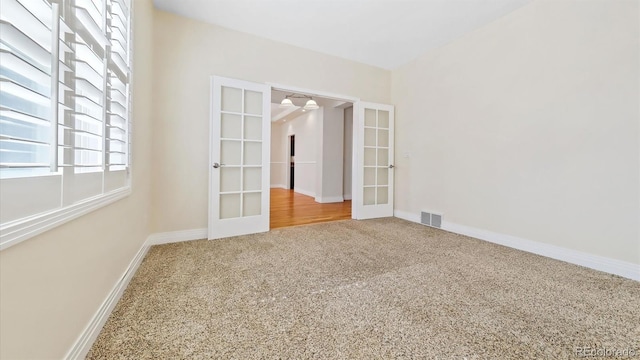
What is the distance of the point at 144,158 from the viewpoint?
230 centimetres

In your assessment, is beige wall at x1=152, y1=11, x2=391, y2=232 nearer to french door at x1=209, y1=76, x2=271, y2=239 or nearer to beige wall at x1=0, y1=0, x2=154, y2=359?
french door at x1=209, y1=76, x2=271, y2=239

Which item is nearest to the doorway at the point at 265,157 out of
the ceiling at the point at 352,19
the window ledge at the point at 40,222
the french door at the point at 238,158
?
the french door at the point at 238,158

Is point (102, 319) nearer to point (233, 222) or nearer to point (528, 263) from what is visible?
point (233, 222)

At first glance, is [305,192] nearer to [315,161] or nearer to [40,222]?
[315,161]

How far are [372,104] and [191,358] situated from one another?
3882mm

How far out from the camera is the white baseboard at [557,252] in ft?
6.48

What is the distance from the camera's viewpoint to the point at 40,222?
2.49 feet

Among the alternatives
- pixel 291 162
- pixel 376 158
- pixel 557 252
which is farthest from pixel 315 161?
pixel 557 252

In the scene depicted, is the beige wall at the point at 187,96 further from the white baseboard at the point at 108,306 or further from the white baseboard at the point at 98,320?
the white baseboard at the point at 98,320

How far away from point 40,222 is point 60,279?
1.01 ft

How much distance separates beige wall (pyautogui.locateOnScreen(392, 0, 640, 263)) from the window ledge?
11.9 feet

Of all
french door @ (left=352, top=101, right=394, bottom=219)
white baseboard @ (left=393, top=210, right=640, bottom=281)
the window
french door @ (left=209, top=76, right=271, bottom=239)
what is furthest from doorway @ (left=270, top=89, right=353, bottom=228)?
the window

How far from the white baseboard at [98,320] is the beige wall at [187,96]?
3.23 ft

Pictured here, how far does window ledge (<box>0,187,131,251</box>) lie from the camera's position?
0.63 metres
